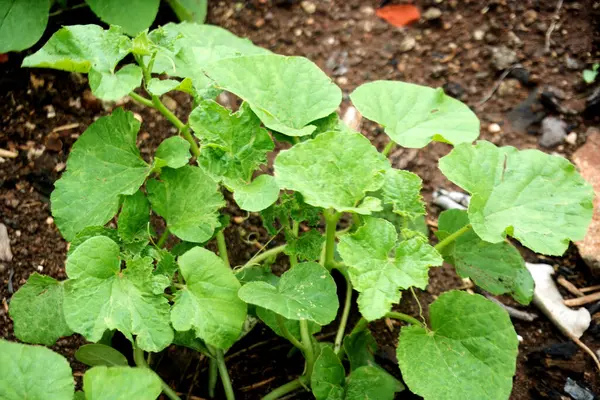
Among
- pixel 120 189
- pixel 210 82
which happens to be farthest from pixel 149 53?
pixel 120 189

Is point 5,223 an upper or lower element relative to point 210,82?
lower

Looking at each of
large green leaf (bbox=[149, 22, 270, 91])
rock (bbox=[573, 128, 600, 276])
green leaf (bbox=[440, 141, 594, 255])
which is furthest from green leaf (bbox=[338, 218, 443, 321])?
rock (bbox=[573, 128, 600, 276])

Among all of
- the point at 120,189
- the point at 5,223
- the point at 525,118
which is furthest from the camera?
the point at 525,118

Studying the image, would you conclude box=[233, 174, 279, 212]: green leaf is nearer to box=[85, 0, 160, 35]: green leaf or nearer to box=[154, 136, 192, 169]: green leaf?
box=[154, 136, 192, 169]: green leaf

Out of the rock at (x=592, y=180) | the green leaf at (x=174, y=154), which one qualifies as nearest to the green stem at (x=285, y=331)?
the green leaf at (x=174, y=154)

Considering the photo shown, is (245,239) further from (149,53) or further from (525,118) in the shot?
(525,118)
